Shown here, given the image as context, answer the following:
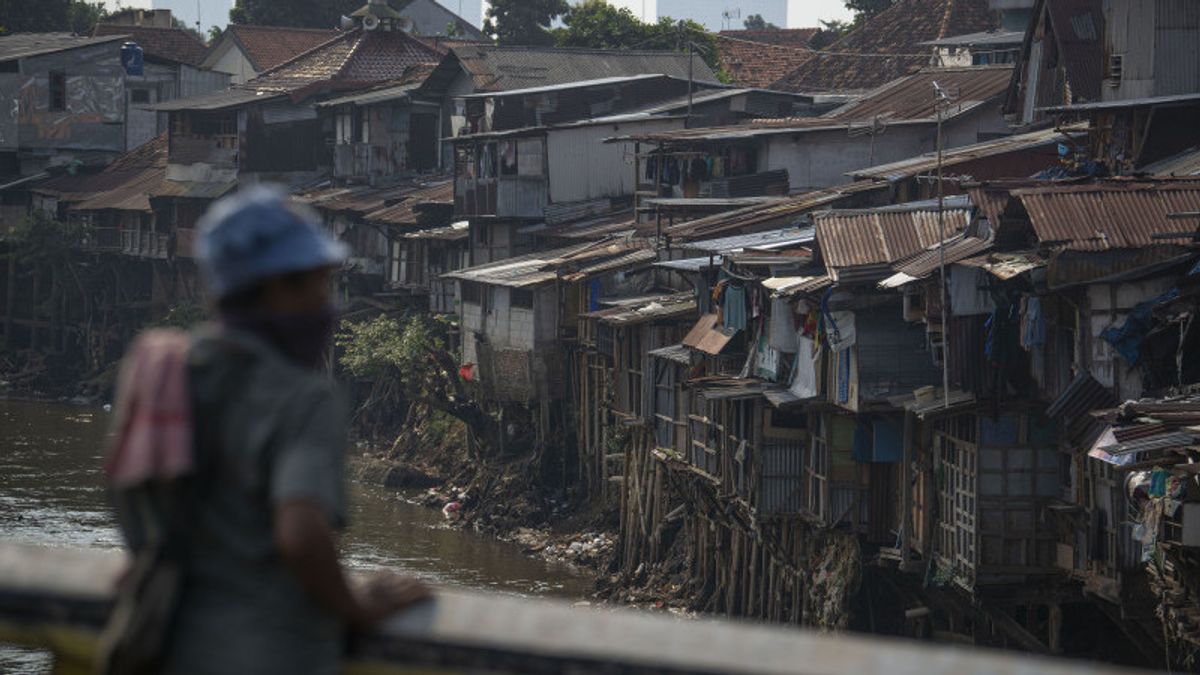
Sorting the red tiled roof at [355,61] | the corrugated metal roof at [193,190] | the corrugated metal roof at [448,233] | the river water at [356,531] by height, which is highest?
the red tiled roof at [355,61]

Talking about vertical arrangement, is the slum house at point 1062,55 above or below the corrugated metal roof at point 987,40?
below

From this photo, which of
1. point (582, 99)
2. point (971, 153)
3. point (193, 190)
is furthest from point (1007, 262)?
point (193, 190)

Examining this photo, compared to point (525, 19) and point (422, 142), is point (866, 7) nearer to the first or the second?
point (525, 19)

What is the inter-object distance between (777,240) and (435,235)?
1660 cm

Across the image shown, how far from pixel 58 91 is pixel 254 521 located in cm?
5771

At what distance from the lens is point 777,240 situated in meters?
A: 28.0

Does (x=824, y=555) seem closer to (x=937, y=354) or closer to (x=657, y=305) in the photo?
(x=937, y=354)

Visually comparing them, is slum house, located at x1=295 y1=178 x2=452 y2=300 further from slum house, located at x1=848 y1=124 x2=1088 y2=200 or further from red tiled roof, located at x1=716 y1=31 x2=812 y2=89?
slum house, located at x1=848 y1=124 x2=1088 y2=200

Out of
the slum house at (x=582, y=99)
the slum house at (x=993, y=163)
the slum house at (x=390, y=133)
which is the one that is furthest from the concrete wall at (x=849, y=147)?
the slum house at (x=390, y=133)

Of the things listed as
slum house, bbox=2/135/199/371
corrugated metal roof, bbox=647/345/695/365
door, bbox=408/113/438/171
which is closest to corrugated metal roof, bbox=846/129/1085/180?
corrugated metal roof, bbox=647/345/695/365

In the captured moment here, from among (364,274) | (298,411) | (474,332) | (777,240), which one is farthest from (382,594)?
(364,274)

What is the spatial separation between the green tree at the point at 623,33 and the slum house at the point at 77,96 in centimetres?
1273

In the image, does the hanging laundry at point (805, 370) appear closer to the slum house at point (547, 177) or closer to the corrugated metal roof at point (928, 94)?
the corrugated metal roof at point (928, 94)

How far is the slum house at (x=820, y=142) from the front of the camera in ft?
111
